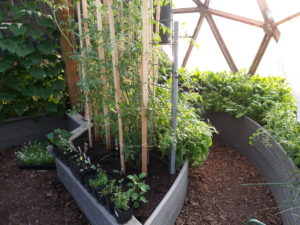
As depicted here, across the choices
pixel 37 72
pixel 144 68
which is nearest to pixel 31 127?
pixel 37 72

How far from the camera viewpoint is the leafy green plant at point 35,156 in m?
2.73

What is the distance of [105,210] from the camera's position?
65.1 inches

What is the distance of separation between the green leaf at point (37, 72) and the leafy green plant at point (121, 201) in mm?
1862

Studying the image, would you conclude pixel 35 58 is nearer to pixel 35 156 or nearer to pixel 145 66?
pixel 35 156

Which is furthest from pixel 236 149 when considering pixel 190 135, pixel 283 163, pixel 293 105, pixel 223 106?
pixel 190 135

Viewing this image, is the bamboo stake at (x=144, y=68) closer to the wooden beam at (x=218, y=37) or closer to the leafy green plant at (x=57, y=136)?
the leafy green plant at (x=57, y=136)

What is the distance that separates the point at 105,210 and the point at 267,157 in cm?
158

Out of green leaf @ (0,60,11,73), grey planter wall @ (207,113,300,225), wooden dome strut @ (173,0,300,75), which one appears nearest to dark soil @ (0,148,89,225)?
green leaf @ (0,60,11,73)

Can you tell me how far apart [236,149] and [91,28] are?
2162 mm

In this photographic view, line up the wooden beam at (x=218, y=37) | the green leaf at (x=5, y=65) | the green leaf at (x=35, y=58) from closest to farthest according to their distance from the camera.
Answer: the green leaf at (x=5, y=65), the green leaf at (x=35, y=58), the wooden beam at (x=218, y=37)

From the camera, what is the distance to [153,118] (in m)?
1.88

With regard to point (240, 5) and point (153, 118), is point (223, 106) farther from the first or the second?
point (240, 5)

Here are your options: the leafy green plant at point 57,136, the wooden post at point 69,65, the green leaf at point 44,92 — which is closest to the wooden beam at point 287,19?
the wooden post at point 69,65

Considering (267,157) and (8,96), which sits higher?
(8,96)
